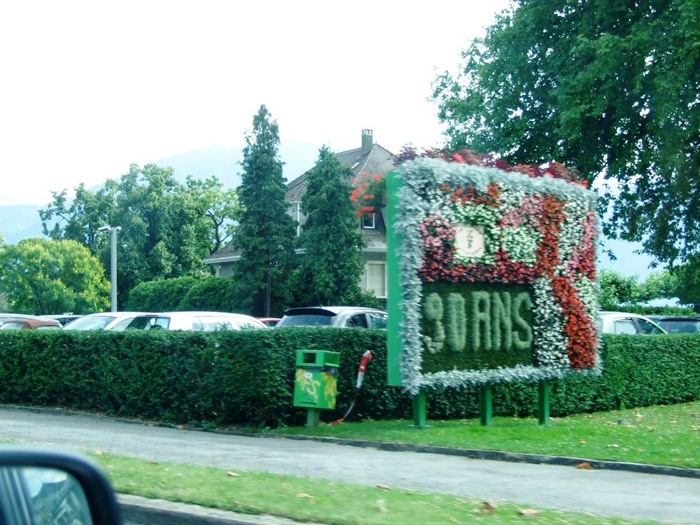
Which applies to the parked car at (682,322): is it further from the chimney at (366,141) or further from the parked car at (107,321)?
the chimney at (366,141)

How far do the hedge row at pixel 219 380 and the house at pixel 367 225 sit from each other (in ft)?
125

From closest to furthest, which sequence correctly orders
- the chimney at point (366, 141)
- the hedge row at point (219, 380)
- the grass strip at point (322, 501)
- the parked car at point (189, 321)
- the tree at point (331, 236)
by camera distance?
the grass strip at point (322, 501) < the hedge row at point (219, 380) < the parked car at point (189, 321) < the tree at point (331, 236) < the chimney at point (366, 141)

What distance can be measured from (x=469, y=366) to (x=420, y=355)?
117 cm

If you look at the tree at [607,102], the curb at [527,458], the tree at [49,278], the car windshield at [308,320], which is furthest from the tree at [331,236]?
the curb at [527,458]

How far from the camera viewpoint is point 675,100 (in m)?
29.1

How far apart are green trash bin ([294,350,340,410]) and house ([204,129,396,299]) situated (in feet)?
137

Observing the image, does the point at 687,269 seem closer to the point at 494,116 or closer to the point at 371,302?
the point at 494,116

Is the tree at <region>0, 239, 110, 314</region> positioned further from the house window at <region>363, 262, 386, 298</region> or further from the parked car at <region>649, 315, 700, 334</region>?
the parked car at <region>649, 315, 700, 334</region>

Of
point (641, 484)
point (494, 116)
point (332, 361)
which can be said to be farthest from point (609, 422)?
point (494, 116)

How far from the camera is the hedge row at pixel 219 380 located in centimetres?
1692

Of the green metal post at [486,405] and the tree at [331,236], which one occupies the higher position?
the tree at [331,236]

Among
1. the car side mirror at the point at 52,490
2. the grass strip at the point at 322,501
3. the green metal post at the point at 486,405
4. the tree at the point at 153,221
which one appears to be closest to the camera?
the car side mirror at the point at 52,490

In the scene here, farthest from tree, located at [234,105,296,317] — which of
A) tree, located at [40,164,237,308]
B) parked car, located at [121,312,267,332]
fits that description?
parked car, located at [121,312,267,332]

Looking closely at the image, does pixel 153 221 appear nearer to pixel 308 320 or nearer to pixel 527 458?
pixel 308 320
